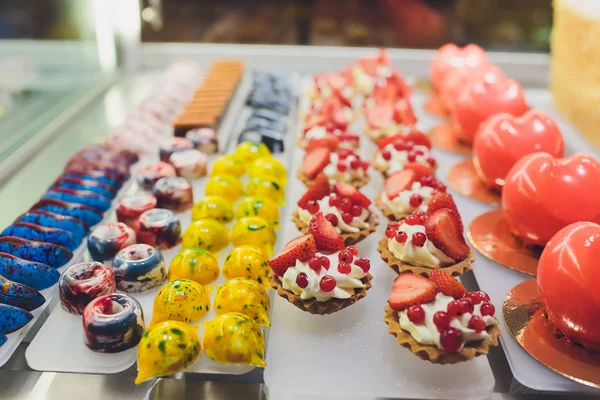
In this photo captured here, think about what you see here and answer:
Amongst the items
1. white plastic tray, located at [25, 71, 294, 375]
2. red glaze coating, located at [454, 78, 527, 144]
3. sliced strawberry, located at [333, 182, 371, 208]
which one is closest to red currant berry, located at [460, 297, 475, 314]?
white plastic tray, located at [25, 71, 294, 375]

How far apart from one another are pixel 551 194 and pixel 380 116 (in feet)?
4.33

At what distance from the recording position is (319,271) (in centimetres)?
174

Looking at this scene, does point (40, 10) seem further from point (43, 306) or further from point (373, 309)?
point (373, 309)

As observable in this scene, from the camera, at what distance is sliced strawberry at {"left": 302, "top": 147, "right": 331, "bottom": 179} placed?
2518 mm

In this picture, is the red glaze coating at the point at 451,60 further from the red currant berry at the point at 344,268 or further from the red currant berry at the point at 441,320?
the red currant berry at the point at 441,320

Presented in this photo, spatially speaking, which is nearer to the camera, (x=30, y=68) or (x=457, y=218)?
(x=457, y=218)

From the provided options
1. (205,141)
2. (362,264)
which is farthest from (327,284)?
(205,141)

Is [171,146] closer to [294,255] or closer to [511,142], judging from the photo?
[294,255]

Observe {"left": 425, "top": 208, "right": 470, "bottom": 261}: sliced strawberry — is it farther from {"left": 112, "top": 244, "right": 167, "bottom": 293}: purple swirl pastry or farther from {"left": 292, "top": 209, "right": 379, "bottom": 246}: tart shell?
{"left": 112, "top": 244, "right": 167, "bottom": 293}: purple swirl pastry

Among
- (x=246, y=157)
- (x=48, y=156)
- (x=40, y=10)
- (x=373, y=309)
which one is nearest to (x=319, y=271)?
(x=373, y=309)

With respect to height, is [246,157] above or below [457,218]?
below

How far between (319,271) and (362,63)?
7.83 feet

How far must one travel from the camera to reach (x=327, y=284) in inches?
66.4

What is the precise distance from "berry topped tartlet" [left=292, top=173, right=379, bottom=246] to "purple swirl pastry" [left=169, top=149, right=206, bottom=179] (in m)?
0.62
